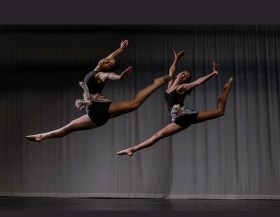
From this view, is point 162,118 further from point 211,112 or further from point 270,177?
point 270,177

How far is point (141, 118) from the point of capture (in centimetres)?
836

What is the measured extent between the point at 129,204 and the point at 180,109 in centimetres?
154

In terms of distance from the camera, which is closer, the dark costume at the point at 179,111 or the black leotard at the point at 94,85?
the black leotard at the point at 94,85

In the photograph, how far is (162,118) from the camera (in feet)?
27.2

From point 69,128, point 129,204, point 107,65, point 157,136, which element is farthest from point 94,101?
point 129,204

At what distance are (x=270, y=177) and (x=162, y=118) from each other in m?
1.92

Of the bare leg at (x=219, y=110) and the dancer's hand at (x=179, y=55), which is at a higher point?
the dancer's hand at (x=179, y=55)

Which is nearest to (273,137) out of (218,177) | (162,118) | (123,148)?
(218,177)

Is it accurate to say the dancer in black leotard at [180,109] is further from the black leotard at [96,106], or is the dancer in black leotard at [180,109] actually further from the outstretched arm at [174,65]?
the black leotard at [96,106]

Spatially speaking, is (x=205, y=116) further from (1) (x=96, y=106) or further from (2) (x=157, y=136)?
(1) (x=96, y=106)

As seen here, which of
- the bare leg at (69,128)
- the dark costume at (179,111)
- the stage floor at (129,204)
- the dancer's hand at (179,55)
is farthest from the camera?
the dancer's hand at (179,55)

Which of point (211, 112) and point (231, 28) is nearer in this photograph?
point (211, 112)

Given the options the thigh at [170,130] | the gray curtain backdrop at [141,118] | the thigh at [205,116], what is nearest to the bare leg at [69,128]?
the gray curtain backdrop at [141,118]

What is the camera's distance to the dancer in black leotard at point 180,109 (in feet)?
24.4
